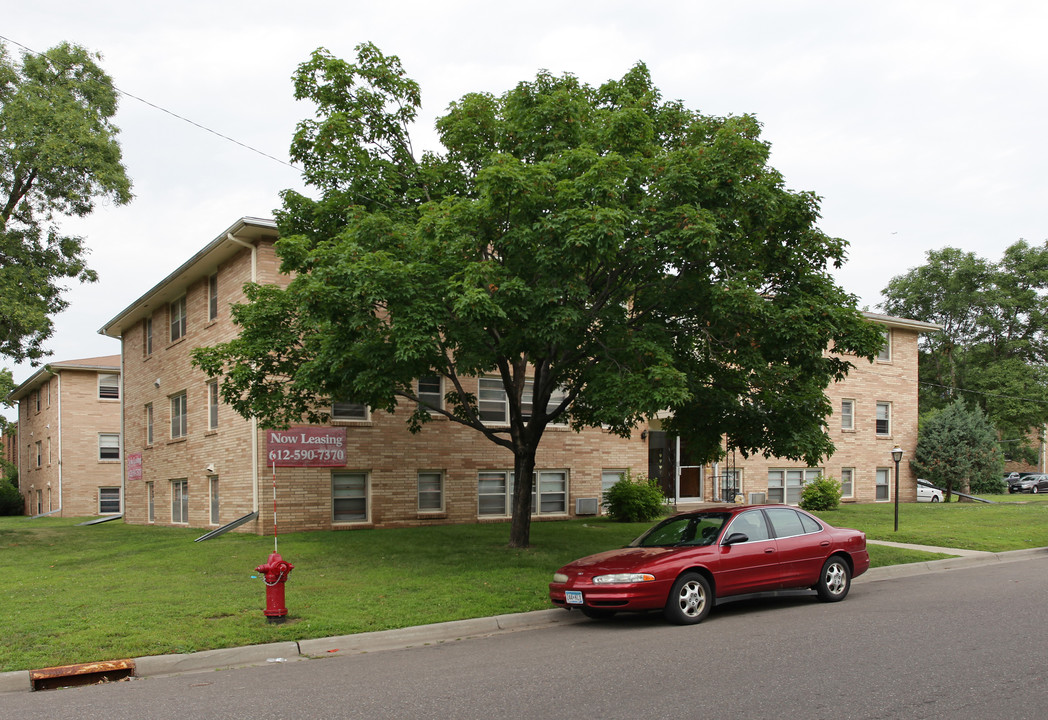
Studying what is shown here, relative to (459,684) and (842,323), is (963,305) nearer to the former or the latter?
(842,323)

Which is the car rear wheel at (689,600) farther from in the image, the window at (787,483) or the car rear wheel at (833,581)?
the window at (787,483)

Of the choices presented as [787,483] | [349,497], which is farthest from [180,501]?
[787,483]

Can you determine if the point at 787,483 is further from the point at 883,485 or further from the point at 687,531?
the point at 687,531

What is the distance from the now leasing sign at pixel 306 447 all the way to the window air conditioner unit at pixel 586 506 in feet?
23.7

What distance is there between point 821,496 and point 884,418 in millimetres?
9105

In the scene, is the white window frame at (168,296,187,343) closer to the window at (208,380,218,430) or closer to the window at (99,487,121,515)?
the window at (208,380,218,430)

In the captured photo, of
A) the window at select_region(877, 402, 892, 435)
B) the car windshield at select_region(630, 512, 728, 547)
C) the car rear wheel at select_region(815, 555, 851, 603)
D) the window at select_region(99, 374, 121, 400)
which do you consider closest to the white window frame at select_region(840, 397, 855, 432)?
the window at select_region(877, 402, 892, 435)

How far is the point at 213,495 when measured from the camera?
22453mm

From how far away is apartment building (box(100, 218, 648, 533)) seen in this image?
19.8 metres

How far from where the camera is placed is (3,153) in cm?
2075

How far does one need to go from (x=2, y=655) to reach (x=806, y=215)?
11.6 metres

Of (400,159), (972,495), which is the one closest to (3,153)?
(400,159)

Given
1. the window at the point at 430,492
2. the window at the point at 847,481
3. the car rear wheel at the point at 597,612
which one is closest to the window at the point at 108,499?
the window at the point at 430,492

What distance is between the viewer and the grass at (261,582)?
8.75 m
